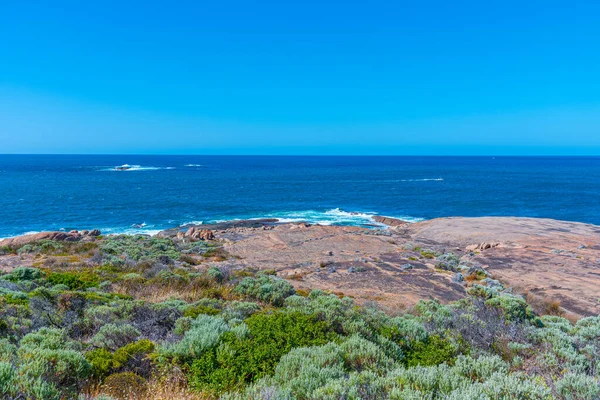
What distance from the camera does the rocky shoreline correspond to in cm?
1510

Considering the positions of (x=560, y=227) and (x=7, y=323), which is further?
(x=560, y=227)

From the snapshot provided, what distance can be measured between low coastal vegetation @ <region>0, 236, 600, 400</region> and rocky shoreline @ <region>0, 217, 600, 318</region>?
5.43 m

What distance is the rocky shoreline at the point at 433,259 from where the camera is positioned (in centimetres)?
1510

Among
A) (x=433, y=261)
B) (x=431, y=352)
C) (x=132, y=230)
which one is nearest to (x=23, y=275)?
(x=431, y=352)

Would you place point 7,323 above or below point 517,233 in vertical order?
above

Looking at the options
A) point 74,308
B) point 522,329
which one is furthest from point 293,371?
point 74,308

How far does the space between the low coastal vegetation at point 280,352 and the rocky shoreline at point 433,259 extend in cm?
543

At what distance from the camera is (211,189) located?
7412 centimetres

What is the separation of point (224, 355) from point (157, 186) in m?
77.5

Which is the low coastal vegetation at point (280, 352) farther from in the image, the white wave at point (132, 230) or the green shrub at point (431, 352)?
the white wave at point (132, 230)

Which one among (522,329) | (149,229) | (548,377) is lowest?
(149,229)

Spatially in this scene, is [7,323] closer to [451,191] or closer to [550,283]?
[550,283]

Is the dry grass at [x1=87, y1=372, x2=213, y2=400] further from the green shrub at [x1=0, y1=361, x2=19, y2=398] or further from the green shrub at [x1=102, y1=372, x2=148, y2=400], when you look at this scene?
the green shrub at [x1=0, y1=361, x2=19, y2=398]

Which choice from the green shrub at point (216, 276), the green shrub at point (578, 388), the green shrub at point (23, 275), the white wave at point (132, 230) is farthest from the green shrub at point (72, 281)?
the white wave at point (132, 230)
